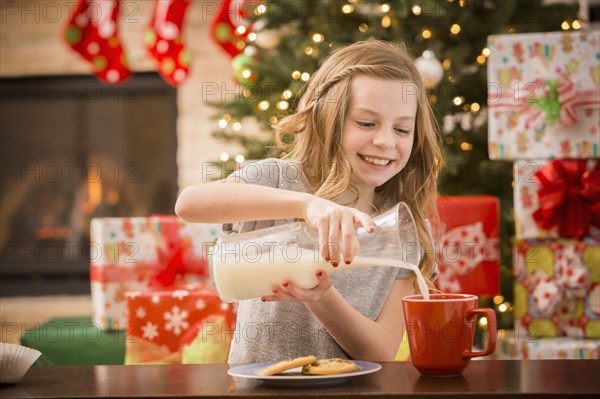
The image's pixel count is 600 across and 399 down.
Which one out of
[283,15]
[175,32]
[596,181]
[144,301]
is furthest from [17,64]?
[596,181]

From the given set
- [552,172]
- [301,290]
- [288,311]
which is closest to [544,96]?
[552,172]

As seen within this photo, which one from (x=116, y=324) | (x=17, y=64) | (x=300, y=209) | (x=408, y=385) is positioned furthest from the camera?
(x=17, y=64)

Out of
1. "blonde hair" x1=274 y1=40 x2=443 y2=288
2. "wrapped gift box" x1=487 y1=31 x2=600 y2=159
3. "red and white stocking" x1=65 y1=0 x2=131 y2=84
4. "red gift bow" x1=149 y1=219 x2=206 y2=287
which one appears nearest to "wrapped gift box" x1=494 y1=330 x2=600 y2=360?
"wrapped gift box" x1=487 y1=31 x2=600 y2=159

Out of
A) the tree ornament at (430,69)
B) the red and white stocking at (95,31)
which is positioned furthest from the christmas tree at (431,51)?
the red and white stocking at (95,31)

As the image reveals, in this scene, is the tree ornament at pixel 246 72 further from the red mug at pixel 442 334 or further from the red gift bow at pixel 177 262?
the red mug at pixel 442 334

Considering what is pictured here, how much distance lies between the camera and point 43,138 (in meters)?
4.79

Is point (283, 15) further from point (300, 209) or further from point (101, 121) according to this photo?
point (300, 209)

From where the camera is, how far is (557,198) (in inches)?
99.7

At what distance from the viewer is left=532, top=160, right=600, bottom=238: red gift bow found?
2539 millimetres

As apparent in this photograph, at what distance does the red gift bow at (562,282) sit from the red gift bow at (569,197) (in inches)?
2.4

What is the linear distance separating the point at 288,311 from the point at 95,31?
2.79 meters

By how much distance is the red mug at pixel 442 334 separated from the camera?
0.97 m

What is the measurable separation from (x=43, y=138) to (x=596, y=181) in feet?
10.3

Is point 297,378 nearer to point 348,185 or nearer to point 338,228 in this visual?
point 338,228
